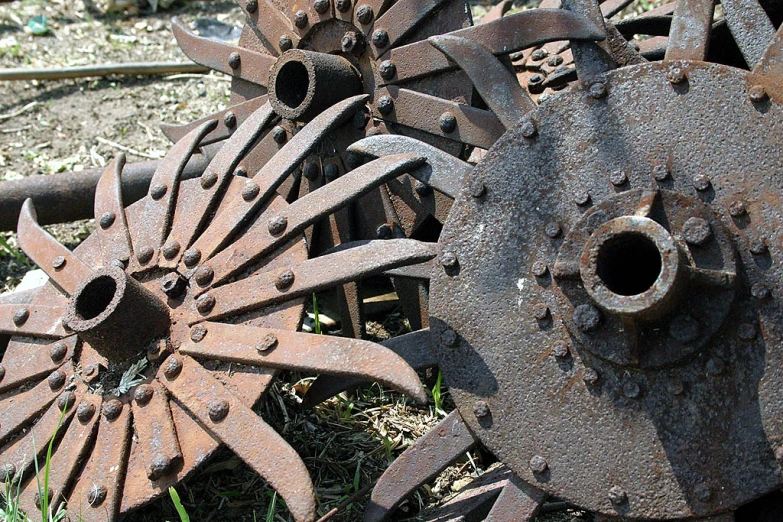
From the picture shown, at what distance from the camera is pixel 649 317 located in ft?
6.36

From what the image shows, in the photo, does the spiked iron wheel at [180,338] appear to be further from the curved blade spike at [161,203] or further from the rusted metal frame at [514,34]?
the rusted metal frame at [514,34]

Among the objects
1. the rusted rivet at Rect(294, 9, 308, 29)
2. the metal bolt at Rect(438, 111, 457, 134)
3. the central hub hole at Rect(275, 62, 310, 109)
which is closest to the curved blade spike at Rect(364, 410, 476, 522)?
the metal bolt at Rect(438, 111, 457, 134)

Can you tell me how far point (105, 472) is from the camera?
2318 millimetres

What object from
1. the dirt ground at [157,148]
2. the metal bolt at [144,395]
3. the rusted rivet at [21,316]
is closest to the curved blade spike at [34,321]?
the rusted rivet at [21,316]

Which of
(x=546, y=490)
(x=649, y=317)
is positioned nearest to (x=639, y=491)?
(x=546, y=490)

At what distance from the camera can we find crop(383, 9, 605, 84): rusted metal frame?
228 centimetres

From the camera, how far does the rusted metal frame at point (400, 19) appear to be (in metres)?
2.78

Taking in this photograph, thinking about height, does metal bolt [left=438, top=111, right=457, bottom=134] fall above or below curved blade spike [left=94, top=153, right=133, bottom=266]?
below

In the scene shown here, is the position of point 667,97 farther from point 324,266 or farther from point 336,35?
point 336,35

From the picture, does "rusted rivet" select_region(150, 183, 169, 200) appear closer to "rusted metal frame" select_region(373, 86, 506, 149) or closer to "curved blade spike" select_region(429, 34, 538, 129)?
"rusted metal frame" select_region(373, 86, 506, 149)

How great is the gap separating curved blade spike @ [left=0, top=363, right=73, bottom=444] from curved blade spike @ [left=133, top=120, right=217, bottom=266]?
424mm

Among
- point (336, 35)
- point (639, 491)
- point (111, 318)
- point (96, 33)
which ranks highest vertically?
point (96, 33)

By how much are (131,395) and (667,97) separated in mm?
1645

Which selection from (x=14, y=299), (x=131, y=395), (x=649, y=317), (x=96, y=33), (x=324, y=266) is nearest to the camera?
(x=649, y=317)
